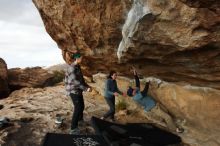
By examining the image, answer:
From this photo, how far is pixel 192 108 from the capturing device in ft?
39.2

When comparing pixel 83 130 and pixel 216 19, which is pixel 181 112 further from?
pixel 216 19

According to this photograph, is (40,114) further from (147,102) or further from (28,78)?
(28,78)

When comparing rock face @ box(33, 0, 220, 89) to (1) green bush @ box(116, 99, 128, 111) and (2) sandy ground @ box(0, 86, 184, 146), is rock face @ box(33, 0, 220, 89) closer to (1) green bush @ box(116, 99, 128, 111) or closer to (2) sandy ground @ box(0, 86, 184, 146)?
(1) green bush @ box(116, 99, 128, 111)

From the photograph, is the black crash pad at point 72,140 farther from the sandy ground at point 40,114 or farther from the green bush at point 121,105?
the green bush at point 121,105

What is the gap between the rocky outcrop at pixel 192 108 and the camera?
11.1 metres

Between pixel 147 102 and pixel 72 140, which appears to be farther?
pixel 147 102

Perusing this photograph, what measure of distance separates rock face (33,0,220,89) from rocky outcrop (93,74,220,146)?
37cm

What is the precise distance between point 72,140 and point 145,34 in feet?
9.78

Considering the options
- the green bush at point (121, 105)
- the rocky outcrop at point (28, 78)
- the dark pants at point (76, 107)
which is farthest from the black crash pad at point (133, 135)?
the rocky outcrop at point (28, 78)

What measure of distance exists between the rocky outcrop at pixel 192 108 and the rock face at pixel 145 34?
37 centimetres

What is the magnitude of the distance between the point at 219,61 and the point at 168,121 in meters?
3.17

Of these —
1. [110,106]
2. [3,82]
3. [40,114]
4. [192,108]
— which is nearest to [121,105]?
[110,106]

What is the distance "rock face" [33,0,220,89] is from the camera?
8297 mm

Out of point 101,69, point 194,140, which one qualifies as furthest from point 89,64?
point 194,140
